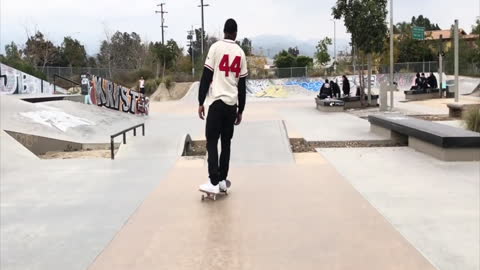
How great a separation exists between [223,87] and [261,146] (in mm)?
4098

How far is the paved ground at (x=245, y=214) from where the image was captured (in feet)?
13.5

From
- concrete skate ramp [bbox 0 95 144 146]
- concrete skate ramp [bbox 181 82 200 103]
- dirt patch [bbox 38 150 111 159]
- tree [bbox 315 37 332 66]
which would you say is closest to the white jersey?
dirt patch [bbox 38 150 111 159]

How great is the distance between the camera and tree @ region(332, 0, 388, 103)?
2405 centimetres

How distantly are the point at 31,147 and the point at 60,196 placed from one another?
207 inches

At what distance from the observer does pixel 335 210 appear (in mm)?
5453

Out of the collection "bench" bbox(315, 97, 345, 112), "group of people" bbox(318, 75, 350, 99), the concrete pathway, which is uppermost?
"group of people" bbox(318, 75, 350, 99)

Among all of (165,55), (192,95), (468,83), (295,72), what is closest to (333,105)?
(192,95)

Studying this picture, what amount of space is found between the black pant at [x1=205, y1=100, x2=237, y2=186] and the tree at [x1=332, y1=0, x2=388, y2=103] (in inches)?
780

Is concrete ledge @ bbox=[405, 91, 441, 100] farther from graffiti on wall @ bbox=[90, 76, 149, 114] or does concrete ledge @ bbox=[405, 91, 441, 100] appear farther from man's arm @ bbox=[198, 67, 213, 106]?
man's arm @ bbox=[198, 67, 213, 106]

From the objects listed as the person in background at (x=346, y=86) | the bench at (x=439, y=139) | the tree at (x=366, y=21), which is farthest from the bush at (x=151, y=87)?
the bench at (x=439, y=139)

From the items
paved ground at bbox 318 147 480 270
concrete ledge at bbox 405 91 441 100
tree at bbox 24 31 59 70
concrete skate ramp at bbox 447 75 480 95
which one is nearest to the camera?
paved ground at bbox 318 147 480 270

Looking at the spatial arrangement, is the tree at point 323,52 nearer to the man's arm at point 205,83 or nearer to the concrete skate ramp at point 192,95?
the concrete skate ramp at point 192,95

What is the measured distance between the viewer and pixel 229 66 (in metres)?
5.62

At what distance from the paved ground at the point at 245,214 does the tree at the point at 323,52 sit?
Answer: 62.5 metres
